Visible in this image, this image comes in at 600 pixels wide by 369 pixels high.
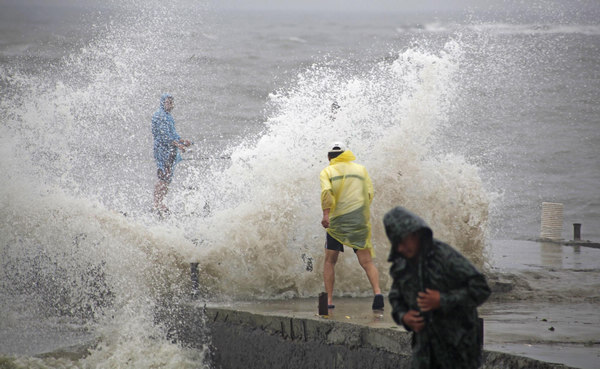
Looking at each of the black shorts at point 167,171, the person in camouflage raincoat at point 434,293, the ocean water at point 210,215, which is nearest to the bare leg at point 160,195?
the black shorts at point 167,171

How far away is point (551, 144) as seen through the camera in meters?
33.1

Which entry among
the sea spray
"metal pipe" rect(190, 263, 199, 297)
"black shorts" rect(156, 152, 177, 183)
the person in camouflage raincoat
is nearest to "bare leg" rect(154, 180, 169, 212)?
"black shorts" rect(156, 152, 177, 183)

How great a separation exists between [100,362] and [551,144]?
27.8 m

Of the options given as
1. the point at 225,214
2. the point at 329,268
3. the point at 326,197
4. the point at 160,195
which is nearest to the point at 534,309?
the point at 329,268

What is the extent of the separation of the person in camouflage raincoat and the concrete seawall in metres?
1.58

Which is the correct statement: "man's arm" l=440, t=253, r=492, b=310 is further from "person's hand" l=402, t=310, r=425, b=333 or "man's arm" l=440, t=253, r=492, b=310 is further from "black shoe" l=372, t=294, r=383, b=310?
"black shoe" l=372, t=294, r=383, b=310

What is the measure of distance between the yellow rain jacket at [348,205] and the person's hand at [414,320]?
3532 millimetres

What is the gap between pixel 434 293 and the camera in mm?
4055

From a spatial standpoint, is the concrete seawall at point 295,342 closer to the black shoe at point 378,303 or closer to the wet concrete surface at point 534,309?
the wet concrete surface at point 534,309

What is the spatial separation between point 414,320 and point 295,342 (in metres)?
3.33

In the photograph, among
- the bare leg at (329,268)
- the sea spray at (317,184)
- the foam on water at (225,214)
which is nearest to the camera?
the bare leg at (329,268)

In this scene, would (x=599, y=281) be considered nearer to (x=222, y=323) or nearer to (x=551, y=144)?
(x=222, y=323)

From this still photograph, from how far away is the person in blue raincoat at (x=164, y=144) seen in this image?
470 inches

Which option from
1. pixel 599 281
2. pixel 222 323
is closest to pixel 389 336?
pixel 222 323
